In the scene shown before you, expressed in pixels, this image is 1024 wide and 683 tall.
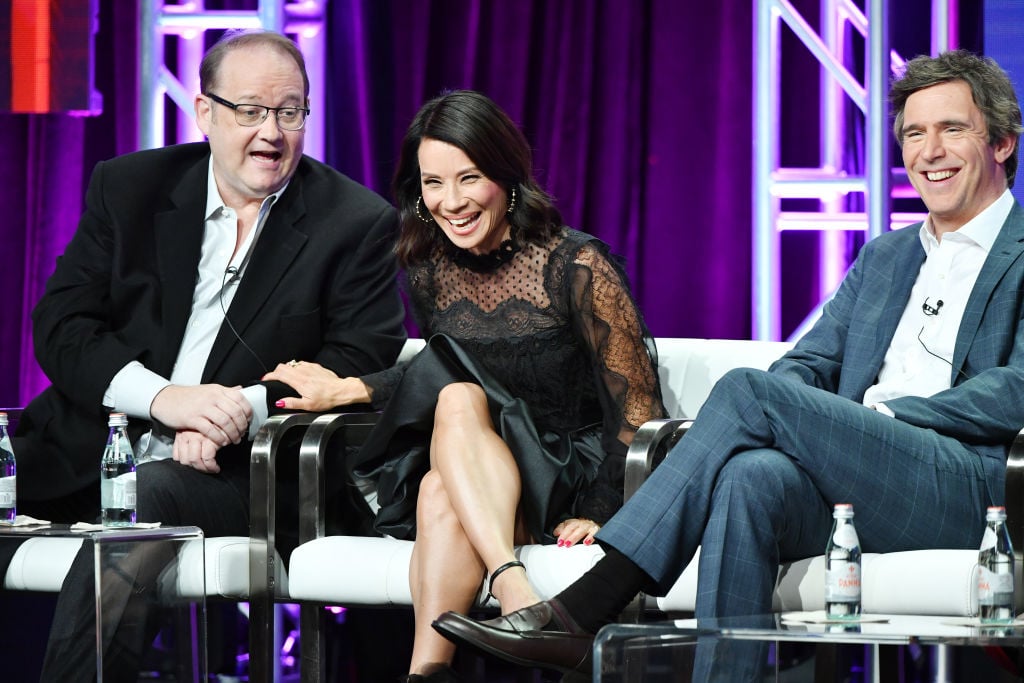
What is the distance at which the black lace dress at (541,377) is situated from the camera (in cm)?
288

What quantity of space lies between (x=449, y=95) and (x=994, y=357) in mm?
1242

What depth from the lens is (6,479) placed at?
9.73 feet

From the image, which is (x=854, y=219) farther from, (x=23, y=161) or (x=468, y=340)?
(x=23, y=161)

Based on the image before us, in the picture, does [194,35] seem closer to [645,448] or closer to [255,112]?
[255,112]

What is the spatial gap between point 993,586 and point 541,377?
1.16 metres

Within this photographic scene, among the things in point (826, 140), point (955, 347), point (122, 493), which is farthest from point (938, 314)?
point (122, 493)

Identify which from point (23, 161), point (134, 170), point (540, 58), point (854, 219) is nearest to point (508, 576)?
point (134, 170)

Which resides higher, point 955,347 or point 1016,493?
point 955,347

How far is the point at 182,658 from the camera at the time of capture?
8.90 ft

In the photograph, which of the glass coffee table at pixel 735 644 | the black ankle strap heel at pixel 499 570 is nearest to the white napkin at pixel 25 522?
the black ankle strap heel at pixel 499 570

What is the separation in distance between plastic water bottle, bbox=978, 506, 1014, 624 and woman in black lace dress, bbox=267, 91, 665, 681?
83 centimetres

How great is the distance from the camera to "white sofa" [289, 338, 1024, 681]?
243 cm

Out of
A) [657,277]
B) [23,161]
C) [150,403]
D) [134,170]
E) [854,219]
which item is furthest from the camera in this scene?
Answer: [23,161]

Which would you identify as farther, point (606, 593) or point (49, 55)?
point (49, 55)
